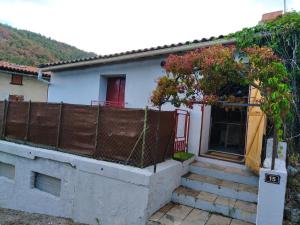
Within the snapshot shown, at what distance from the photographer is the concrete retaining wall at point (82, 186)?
4910 millimetres

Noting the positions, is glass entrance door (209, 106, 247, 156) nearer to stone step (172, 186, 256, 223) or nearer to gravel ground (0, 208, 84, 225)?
stone step (172, 186, 256, 223)

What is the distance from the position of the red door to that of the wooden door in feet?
16.1

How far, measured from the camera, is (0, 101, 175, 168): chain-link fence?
5316 millimetres

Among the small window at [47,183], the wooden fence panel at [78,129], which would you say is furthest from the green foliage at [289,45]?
the small window at [47,183]

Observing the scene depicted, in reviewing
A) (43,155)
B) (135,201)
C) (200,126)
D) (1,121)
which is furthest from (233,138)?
(1,121)

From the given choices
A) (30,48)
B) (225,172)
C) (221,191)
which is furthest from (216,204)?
(30,48)

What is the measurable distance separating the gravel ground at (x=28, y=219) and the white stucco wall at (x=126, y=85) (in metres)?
3.93

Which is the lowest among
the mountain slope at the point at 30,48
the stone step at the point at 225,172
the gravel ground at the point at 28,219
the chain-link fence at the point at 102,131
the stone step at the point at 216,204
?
the gravel ground at the point at 28,219

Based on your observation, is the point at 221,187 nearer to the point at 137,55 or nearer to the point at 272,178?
the point at 272,178

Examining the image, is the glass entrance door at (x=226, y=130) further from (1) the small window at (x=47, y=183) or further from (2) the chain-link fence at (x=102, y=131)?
(1) the small window at (x=47, y=183)

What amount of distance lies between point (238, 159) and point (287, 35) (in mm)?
3583

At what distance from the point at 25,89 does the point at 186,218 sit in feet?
57.0

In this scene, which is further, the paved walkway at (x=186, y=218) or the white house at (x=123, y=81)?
the white house at (x=123, y=81)

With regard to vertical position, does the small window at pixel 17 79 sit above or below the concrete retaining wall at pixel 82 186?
above
